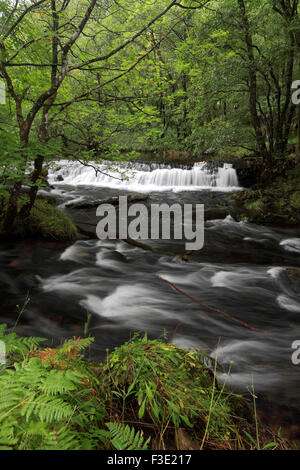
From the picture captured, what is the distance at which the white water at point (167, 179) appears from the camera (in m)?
14.9

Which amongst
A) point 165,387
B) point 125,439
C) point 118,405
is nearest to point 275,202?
point 165,387

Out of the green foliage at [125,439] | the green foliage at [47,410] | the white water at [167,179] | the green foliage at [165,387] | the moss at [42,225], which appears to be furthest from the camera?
the white water at [167,179]

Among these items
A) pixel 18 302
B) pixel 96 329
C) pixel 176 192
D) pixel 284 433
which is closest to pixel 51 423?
pixel 284 433

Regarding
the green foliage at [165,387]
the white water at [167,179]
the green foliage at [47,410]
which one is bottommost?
the green foliage at [165,387]

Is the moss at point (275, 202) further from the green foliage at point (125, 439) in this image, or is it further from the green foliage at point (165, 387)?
the green foliage at point (125, 439)

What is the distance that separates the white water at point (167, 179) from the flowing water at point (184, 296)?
6.92 meters

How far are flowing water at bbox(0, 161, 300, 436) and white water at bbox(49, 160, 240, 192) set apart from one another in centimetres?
692

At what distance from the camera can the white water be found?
1490 cm

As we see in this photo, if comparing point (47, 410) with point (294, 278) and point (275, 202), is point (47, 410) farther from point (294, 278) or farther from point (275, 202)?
point (275, 202)

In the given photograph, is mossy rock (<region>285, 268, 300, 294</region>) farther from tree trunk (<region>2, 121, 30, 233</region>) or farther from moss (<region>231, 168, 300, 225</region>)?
tree trunk (<region>2, 121, 30, 233</region>)

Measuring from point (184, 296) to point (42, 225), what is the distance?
429 centimetres

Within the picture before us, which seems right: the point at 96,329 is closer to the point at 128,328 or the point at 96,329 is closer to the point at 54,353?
the point at 128,328

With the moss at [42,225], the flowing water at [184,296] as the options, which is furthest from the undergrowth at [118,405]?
the moss at [42,225]
